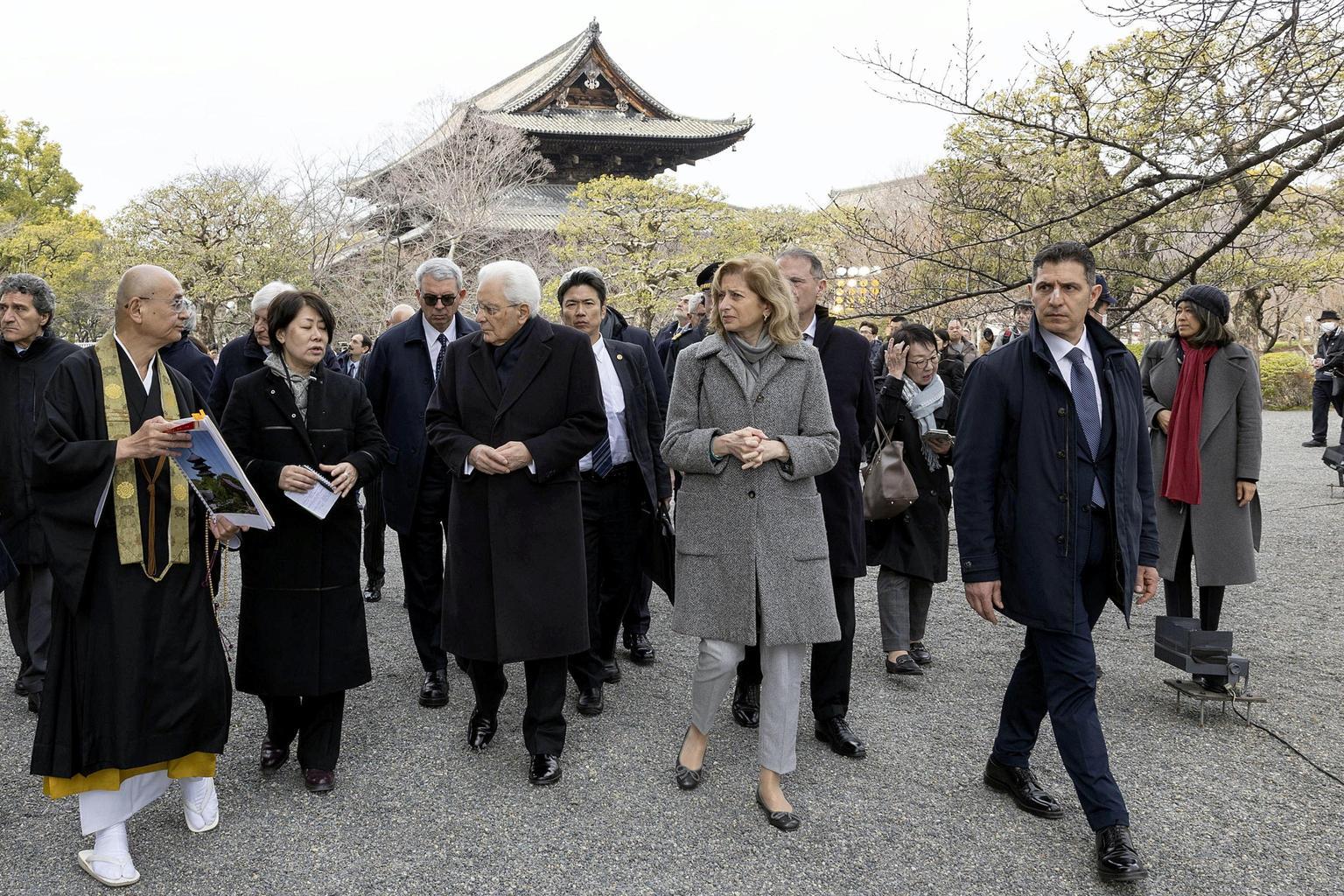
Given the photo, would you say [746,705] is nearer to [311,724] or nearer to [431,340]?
[311,724]

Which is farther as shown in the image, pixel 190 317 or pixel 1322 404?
pixel 1322 404

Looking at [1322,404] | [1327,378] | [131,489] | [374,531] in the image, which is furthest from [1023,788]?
[1322,404]

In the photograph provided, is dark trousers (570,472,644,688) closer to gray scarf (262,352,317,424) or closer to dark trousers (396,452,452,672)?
dark trousers (396,452,452,672)

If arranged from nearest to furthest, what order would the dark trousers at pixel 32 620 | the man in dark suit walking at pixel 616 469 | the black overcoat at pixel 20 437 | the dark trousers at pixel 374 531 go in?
the black overcoat at pixel 20 437 → the dark trousers at pixel 32 620 → the man in dark suit walking at pixel 616 469 → the dark trousers at pixel 374 531

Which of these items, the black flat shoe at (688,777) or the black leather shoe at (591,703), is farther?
the black leather shoe at (591,703)

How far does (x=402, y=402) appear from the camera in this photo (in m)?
4.54

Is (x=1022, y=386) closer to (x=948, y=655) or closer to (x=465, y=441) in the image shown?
(x=465, y=441)

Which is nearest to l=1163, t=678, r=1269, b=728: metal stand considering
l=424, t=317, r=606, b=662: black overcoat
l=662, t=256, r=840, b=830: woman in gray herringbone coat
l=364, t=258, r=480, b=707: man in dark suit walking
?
l=662, t=256, r=840, b=830: woman in gray herringbone coat

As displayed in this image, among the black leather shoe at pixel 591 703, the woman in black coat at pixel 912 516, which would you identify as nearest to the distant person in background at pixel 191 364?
the black leather shoe at pixel 591 703

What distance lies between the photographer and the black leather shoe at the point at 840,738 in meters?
3.71

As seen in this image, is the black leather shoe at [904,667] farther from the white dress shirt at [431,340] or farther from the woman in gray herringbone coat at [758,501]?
the white dress shirt at [431,340]

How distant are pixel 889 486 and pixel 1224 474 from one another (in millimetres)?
1585

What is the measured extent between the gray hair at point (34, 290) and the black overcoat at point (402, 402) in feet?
4.50

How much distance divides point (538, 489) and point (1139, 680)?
3.18 metres
